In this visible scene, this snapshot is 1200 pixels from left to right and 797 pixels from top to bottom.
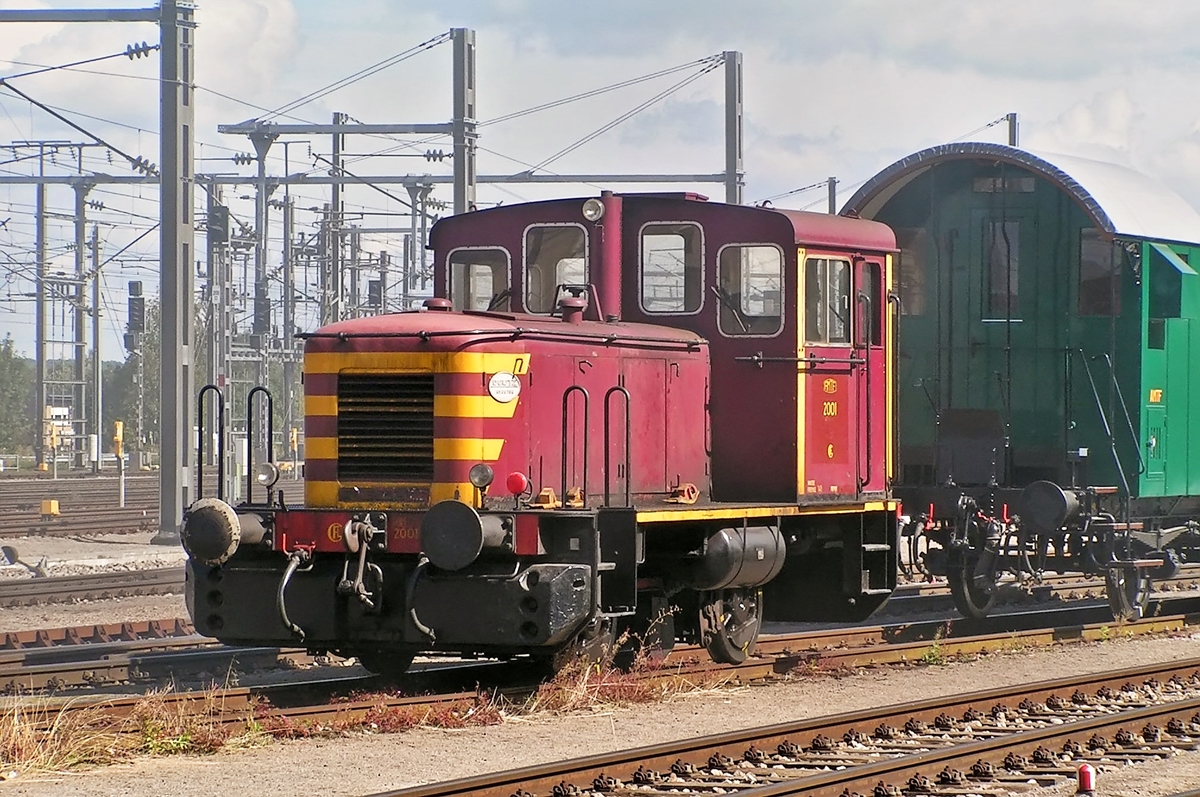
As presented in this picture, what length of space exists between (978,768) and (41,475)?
4424cm

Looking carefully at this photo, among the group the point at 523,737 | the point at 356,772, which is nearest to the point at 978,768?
the point at 523,737

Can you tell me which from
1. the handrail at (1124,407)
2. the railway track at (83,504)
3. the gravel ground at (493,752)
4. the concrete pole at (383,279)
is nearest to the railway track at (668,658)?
the gravel ground at (493,752)

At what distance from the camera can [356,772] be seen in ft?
27.3

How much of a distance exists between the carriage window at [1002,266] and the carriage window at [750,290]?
4.77 m

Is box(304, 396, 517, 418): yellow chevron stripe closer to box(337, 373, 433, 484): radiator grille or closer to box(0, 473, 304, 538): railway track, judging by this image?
box(337, 373, 433, 484): radiator grille

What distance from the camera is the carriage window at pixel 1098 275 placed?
1514 centimetres

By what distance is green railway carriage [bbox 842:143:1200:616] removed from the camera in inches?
596

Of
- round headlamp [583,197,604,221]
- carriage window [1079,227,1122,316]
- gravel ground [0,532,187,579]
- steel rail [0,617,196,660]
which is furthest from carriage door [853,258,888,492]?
gravel ground [0,532,187,579]

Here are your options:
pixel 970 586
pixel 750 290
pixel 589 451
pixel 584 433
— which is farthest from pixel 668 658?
pixel 970 586

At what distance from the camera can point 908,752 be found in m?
9.02

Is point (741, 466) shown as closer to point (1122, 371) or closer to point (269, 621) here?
point (269, 621)

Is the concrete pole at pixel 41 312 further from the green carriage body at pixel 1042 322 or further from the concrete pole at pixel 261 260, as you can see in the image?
the green carriage body at pixel 1042 322

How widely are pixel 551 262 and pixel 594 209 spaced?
513mm

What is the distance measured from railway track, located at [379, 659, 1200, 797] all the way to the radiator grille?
2724mm
